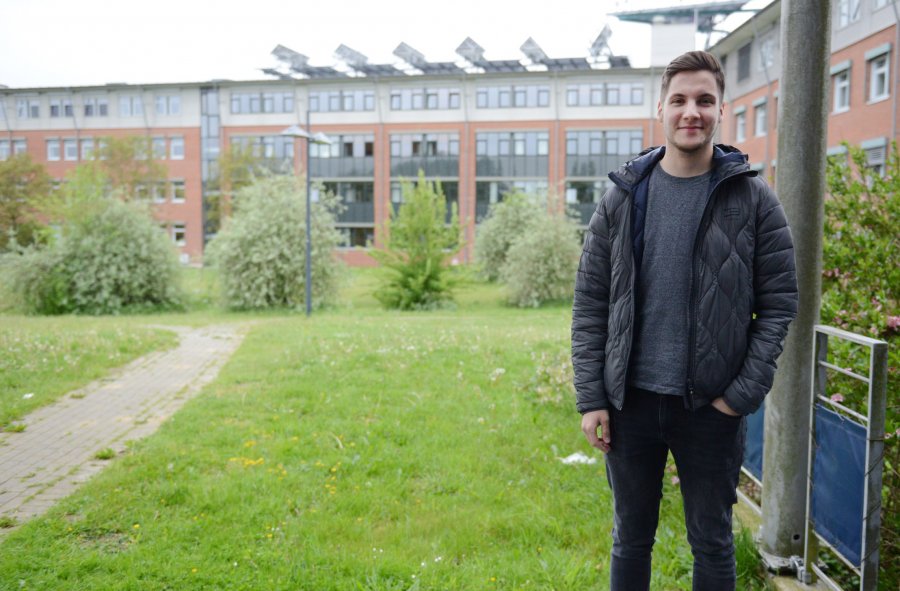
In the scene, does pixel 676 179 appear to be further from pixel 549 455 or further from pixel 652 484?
pixel 549 455

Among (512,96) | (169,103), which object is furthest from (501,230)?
(169,103)

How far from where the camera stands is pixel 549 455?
601 centimetres

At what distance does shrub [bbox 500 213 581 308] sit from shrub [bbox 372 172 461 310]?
9.54ft

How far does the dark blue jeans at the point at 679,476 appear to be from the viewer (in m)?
2.76

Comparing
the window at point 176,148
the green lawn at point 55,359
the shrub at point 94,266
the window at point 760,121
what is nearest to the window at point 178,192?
the window at point 176,148

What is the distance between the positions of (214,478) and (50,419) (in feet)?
10.2

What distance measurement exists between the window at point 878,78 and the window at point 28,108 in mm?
50700

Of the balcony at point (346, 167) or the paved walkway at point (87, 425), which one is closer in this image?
the paved walkway at point (87, 425)

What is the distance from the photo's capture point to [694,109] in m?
2.69

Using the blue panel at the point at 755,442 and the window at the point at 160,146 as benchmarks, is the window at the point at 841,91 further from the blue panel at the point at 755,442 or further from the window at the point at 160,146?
the window at the point at 160,146

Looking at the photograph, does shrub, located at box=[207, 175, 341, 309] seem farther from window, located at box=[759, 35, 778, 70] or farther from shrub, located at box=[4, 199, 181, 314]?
window, located at box=[759, 35, 778, 70]

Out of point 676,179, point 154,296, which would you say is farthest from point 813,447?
point 154,296

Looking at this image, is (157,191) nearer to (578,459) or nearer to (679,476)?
(578,459)

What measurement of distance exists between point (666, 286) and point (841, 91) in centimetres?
2971
